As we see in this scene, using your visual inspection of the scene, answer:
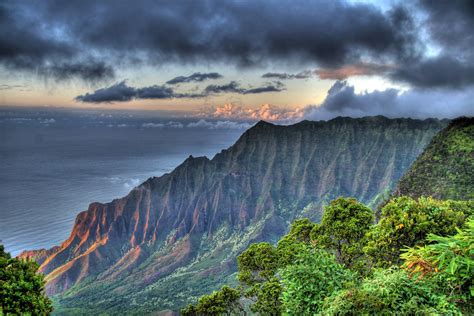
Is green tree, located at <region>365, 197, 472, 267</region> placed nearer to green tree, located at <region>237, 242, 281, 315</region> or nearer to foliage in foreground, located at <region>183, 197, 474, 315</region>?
foliage in foreground, located at <region>183, 197, 474, 315</region>

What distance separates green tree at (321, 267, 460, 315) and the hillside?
70996 millimetres

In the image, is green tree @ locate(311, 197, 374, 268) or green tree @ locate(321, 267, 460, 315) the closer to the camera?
green tree @ locate(321, 267, 460, 315)

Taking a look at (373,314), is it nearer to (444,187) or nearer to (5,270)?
(5,270)

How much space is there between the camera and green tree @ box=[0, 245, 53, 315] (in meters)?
20.3

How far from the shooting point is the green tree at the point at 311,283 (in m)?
15.3

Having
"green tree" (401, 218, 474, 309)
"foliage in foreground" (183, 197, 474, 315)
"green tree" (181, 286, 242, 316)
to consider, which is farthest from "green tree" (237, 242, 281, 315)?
"green tree" (401, 218, 474, 309)

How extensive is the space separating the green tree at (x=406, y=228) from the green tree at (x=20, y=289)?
24.6m

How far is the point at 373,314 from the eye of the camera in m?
11.3

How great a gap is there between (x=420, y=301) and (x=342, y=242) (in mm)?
21764

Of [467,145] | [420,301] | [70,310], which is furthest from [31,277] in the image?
[70,310]

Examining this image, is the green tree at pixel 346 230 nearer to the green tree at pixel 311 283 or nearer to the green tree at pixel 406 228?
the green tree at pixel 406 228

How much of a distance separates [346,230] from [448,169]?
231 feet

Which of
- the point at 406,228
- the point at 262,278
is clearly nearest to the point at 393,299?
the point at 406,228

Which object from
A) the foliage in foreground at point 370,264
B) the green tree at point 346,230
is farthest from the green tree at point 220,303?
the green tree at point 346,230
